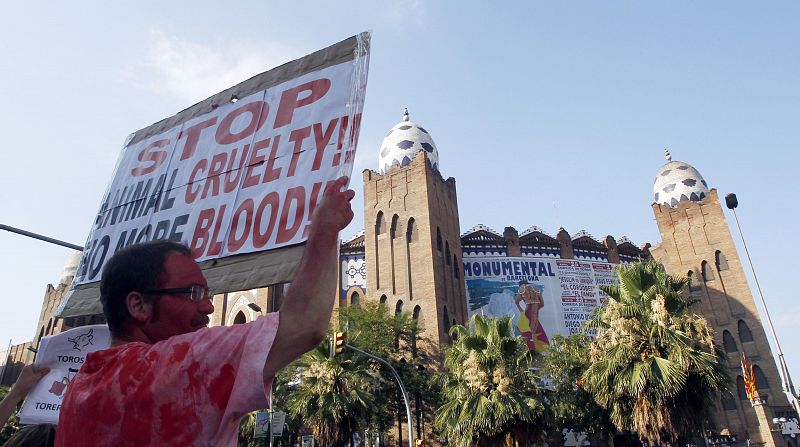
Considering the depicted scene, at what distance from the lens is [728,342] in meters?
44.9

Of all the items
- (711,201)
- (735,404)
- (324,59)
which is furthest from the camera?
(711,201)

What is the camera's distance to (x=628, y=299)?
18406 millimetres

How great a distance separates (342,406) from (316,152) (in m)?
19.7

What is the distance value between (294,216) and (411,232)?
4201cm

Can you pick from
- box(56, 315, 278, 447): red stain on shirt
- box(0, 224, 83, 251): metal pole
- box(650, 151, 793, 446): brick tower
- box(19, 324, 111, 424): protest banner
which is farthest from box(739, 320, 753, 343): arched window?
box(56, 315, 278, 447): red stain on shirt

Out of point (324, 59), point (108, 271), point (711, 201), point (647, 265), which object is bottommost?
point (108, 271)

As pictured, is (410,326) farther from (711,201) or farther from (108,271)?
(108,271)

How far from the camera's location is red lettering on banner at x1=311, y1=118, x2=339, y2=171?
310 cm

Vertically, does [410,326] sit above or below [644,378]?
above

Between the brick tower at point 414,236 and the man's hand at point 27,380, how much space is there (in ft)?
116

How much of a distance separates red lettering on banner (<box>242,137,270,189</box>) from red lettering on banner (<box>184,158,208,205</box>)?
0.50 meters

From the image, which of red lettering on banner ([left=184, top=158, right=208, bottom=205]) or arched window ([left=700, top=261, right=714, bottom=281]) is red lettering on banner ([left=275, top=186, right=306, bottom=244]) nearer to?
red lettering on banner ([left=184, top=158, right=208, bottom=205])

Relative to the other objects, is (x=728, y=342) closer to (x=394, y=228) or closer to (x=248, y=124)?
(x=394, y=228)

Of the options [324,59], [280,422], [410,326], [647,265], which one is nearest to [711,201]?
[410,326]
